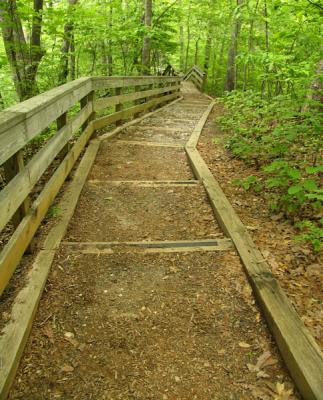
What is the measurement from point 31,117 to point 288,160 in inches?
149

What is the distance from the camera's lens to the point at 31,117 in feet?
8.52

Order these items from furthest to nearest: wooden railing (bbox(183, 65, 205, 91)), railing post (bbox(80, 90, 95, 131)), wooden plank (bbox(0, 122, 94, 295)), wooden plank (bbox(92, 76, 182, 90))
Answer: wooden railing (bbox(183, 65, 205, 91)) < wooden plank (bbox(92, 76, 182, 90)) < railing post (bbox(80, 90, 95, 131)) < wooden plank (bbox(0, 122, 94, 295))

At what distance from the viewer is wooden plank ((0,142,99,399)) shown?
1.83 m

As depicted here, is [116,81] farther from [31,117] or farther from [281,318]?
[281,318]

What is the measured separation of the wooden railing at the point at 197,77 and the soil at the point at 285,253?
19.2 m

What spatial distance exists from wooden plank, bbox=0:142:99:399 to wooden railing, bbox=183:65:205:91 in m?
21.2

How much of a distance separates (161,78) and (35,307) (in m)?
10.4

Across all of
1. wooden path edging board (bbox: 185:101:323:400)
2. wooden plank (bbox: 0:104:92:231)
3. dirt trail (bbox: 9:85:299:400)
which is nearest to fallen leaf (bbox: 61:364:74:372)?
dirt trail (bbox: 9:85:299:400)

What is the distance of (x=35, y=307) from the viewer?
7.55 ft

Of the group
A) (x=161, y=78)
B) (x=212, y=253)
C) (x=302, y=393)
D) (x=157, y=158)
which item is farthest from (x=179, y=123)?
(x=302, y=393)

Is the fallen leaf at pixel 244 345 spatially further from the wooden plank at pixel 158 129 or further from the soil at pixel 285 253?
the wooden plank at pixel 158 129

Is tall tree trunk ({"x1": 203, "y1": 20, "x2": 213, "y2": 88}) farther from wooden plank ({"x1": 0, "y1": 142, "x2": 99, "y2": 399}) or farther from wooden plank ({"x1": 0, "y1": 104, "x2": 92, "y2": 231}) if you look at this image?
wooden plank ({"x1": 0, "y1": 142, "x2": 99, "y2": 399})

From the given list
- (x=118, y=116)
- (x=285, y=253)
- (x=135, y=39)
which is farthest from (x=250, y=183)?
(x=135, y=39)

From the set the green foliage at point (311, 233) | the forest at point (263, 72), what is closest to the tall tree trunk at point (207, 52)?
the forest at point (263, 72)
